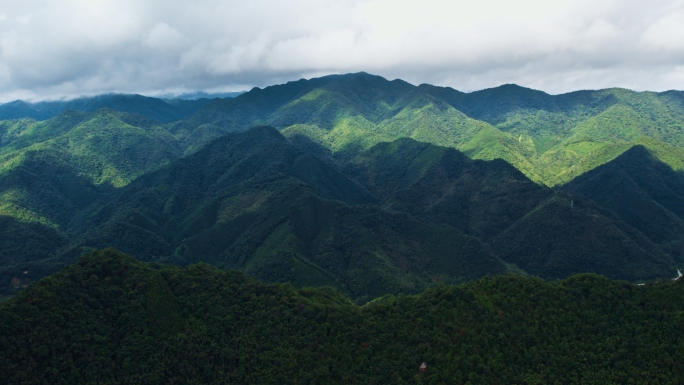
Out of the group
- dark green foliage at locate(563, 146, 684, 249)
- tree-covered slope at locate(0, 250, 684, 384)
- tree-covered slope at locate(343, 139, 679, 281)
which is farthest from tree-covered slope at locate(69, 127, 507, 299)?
dark green foliage at locate(563, 146, 684, 249)

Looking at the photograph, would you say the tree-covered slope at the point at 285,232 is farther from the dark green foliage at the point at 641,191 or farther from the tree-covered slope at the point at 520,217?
the dark green foliage at the point at 641,191

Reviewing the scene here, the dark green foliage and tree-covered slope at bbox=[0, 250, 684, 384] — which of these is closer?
tree-covered slope at bbox=[0, 250, 684, 384]

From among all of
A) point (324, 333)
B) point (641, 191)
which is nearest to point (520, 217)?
point (641, 191)

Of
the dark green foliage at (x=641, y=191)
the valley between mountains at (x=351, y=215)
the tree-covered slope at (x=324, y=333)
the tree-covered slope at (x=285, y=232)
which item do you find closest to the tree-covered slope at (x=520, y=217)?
the valley between mountains at (x=351, y=215)

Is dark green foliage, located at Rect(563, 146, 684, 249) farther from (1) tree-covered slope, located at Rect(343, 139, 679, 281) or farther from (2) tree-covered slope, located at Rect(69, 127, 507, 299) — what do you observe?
(2) tree-covered slope, located at Rect(69, 127, 507, 299)

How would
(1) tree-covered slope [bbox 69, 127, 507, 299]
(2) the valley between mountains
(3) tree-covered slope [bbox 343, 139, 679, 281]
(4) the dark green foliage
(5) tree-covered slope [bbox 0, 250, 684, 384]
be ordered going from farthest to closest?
(4) the dark green foliage, (3) tree-covered slope [bbox 343, 139, 679, 281], (2) the valley between mountains, (1) tree-covered slope [bbox 69, 127, 507, 299], (5) tree-covered slope [bbox 0, 250, 684, 384]

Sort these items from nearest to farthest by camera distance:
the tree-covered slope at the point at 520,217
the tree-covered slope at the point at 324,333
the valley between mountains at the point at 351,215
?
1. the tree-covered slope at the point at 324,333
2. the valley between mountains at the point at 351,215
3. the tree-covered slope at the point at 520,217
